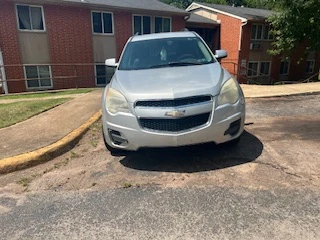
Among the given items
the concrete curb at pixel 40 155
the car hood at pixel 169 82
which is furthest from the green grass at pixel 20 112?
the car hood at pixel 169 82

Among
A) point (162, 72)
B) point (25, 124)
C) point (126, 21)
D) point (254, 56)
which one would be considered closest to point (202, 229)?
point (162, 72)

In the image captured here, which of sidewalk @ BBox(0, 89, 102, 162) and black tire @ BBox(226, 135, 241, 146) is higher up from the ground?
black tire @ BBox(226, 135, 241, 146)

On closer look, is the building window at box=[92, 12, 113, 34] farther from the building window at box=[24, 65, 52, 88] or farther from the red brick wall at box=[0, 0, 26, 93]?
the red brick wall at box=[0, 0, 26, 93]

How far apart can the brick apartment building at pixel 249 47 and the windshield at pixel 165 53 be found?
56.7ft

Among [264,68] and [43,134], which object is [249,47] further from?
[43,134]

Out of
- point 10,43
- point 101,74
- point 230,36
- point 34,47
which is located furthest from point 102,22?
point 230,36

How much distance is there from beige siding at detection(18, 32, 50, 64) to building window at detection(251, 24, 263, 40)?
1589cm

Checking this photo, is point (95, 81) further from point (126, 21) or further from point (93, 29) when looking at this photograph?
point (126, 21)

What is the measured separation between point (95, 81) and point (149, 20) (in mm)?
5411

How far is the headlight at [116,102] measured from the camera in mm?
3476

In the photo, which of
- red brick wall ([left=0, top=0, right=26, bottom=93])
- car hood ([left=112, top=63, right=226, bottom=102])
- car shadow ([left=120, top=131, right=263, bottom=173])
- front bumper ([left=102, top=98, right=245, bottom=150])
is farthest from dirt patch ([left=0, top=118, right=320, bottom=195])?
red brick wall ([left=0, top=0, right=26, bottom=93])

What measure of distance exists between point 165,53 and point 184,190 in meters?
2.54

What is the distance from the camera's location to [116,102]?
3.58m

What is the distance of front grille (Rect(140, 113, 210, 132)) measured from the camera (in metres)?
3.33
